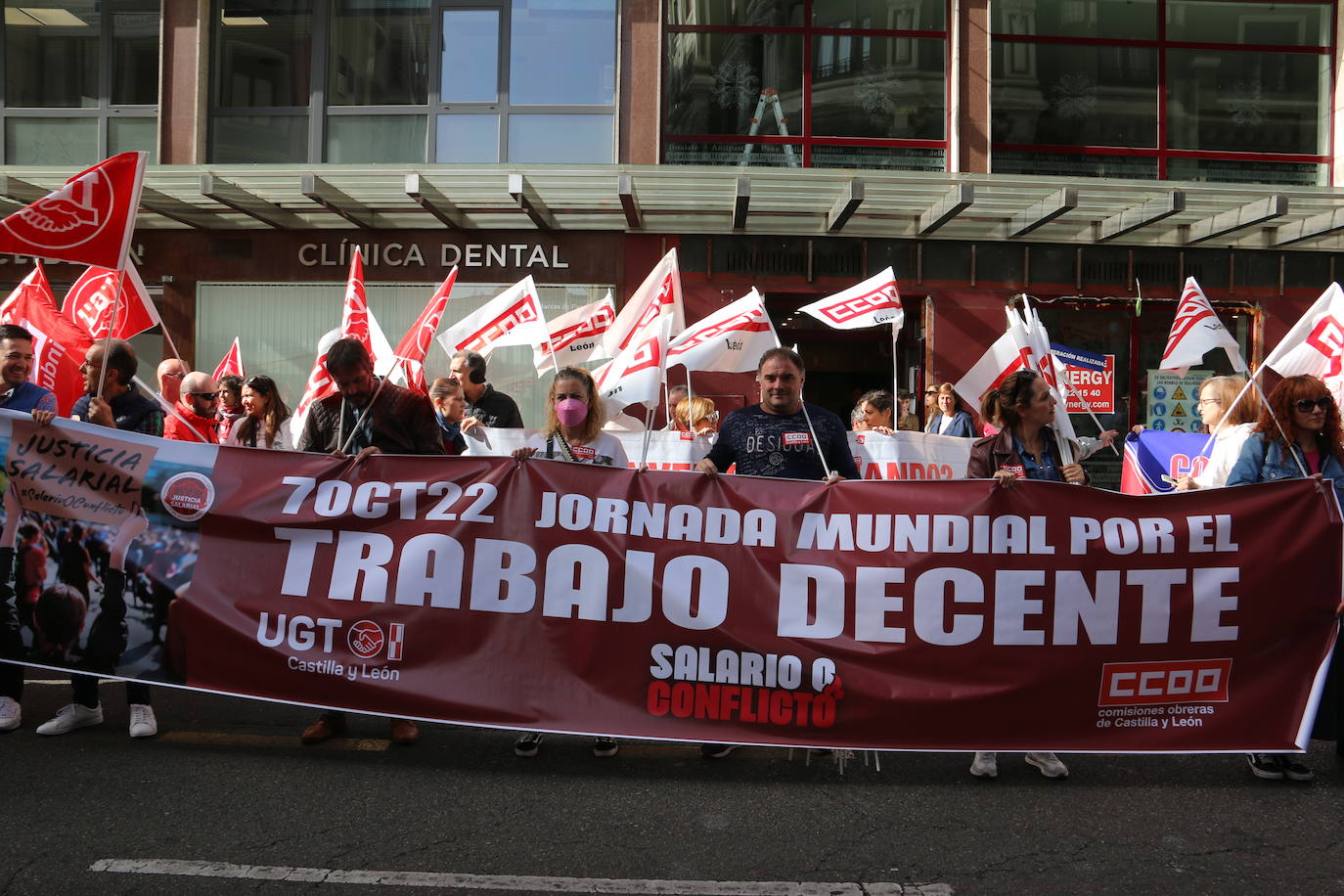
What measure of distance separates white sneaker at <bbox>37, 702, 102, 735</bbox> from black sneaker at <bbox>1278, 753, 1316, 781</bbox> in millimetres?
5479

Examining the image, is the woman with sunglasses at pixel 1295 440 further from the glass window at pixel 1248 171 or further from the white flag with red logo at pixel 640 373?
the glass window at pixel 1248 171

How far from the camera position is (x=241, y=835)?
3.98m

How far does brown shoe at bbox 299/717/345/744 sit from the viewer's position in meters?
5.09

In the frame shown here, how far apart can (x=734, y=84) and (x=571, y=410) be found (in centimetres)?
1002

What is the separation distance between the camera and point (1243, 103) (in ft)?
48.1

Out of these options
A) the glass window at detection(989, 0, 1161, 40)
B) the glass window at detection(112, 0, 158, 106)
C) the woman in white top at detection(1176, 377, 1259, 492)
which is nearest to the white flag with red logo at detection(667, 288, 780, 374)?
the woman in white top at detection(1176, 377, 1259, 492)

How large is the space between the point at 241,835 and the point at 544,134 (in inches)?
459

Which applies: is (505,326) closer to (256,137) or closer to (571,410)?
(571,410)

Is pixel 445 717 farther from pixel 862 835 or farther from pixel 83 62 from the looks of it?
pixel 83 62

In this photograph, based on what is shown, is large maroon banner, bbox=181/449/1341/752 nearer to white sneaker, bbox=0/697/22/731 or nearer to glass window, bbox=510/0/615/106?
white sneaker, bbox=0/697/22/731

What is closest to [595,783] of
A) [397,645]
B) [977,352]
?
[397,645]

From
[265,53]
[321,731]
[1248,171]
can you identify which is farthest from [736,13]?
[321,731]

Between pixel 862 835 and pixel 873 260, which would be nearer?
pixel 862 835

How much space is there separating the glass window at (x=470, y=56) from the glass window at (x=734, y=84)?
233cm
